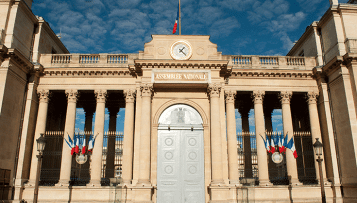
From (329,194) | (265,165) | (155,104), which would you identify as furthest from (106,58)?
(329,194)

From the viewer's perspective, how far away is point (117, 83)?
832 inches

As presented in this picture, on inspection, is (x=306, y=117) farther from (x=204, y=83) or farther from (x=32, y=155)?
(x=32, y=155)

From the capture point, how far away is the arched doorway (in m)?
18.9

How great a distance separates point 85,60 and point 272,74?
13.9 m

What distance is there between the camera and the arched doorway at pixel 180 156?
1891 cm

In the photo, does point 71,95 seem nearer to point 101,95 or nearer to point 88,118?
point 101,95

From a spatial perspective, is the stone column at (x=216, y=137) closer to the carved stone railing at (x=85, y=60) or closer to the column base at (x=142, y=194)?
the column base at (x=142, y=194)

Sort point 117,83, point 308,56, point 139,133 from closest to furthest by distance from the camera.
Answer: point 139,133 < point 117,83 < point 308,56

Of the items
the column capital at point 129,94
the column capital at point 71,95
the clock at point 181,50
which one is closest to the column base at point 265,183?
the clock at point 181,50

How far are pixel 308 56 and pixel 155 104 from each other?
12881mm

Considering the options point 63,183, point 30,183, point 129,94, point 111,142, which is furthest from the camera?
point 111,142

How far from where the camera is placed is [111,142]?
23797mm

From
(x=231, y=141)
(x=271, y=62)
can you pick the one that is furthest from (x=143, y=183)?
(x=271, y=62)

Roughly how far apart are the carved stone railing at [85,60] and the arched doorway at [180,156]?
5104 mm
